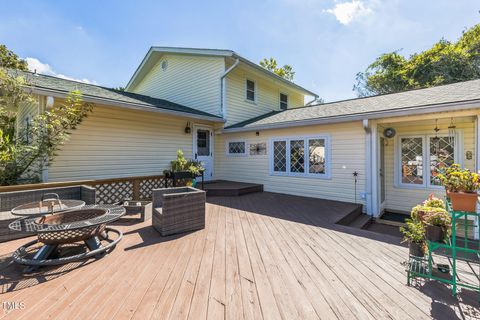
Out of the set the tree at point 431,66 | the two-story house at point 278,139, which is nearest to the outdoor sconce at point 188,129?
the two-story house at point 278,139

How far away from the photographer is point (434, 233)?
219 cm

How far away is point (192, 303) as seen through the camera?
6.26 ft

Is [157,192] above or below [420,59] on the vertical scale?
below

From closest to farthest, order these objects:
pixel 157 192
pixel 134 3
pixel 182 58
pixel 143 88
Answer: pixel 157 192 → pixel 134 3 → pixel 182 58 → pixel 143 88

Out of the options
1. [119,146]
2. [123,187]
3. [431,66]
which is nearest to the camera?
[123,187]

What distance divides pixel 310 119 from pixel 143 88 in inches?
389

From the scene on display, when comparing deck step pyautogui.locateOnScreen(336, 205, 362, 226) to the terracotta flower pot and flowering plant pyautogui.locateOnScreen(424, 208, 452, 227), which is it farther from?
the terracotta flower pot

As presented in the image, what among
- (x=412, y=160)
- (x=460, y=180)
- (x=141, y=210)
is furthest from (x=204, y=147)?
(x=460, y=180)

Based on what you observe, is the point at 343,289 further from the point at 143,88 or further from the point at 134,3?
the point at 143,88

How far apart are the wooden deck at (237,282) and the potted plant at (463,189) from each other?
890 mm

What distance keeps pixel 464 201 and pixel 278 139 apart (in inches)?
209

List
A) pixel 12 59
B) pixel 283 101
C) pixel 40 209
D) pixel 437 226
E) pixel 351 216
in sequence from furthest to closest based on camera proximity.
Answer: pixel 12 59 < pixel 283 101 < pixel 351 216 < pixel 40 209 < pixel 437 226

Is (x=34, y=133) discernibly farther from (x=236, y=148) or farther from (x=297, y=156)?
(x=297, y=156)

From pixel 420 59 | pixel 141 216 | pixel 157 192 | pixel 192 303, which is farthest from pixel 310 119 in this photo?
pixel 420 59
